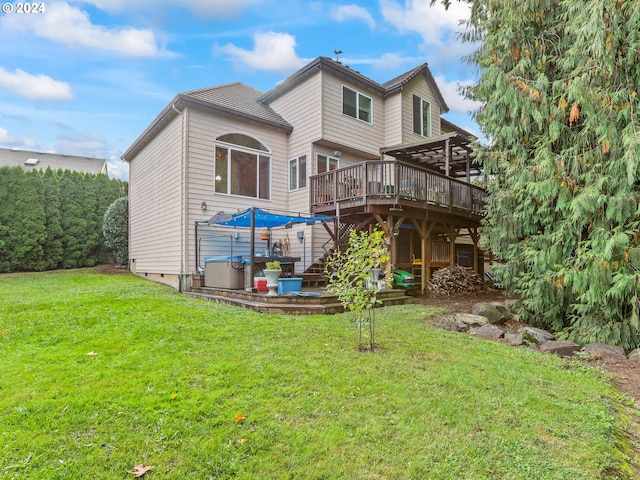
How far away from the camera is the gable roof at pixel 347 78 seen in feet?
38.3

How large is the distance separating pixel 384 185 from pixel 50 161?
994 inches

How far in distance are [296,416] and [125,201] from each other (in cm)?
1582

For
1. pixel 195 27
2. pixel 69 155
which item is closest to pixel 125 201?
pixel 195 27

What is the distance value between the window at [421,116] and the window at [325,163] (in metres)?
4.05

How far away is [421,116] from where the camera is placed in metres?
14.7

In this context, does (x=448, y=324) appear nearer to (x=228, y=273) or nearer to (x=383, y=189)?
(x=383, y=189)

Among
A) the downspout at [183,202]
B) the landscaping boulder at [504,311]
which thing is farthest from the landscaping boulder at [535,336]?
the downspout at [183,202]

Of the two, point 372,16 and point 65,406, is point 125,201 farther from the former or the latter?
point 65,406

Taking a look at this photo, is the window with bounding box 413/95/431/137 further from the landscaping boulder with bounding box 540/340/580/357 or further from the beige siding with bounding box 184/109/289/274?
the landscaping boulder with bounding box 540/340/580/357

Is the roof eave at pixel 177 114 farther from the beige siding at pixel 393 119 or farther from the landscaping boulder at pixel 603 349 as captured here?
the landscaping boulder at pixel 603 349

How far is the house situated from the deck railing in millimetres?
33

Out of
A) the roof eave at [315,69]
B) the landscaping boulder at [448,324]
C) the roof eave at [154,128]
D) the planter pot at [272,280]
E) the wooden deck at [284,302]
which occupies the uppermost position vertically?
the roof eave at [315,69]

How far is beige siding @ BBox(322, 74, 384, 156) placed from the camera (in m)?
11.8

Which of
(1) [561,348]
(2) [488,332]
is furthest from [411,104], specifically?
(1) [561,348]
